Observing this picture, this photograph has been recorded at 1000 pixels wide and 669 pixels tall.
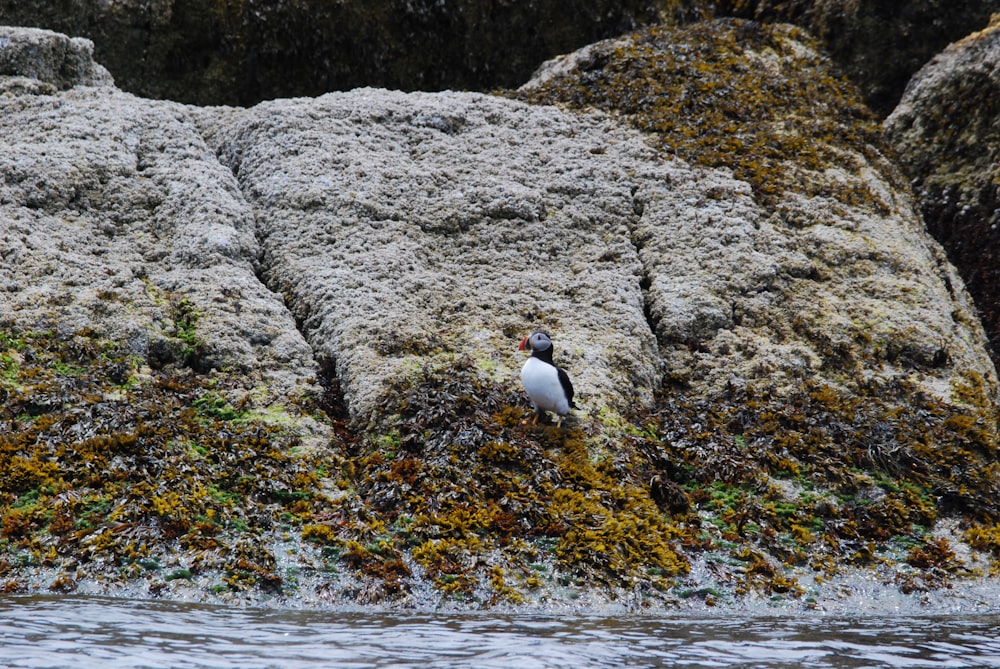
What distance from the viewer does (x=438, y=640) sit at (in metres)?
4.75

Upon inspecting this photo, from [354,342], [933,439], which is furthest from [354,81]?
[933,439]

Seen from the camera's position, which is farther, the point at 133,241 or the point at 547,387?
the point at 133,241

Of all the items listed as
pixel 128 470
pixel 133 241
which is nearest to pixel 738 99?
pixel 133 241

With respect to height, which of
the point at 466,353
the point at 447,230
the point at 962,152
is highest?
the point at 962,152

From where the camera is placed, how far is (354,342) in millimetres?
8141

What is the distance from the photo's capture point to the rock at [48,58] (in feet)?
36.0

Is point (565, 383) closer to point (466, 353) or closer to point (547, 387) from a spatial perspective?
point (547, 387)

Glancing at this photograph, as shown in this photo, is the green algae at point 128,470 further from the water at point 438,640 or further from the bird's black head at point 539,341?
the bird's black head at point 539,341

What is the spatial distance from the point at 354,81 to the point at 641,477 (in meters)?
9.91

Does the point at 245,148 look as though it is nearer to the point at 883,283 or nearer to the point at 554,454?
the point at 554,454

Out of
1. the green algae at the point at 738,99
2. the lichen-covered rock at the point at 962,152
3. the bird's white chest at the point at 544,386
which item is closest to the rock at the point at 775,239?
the green algae at the point at 738,99

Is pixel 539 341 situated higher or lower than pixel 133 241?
lower

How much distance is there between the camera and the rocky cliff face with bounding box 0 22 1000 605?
6.41 m

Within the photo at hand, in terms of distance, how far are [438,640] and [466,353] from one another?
3750mm
